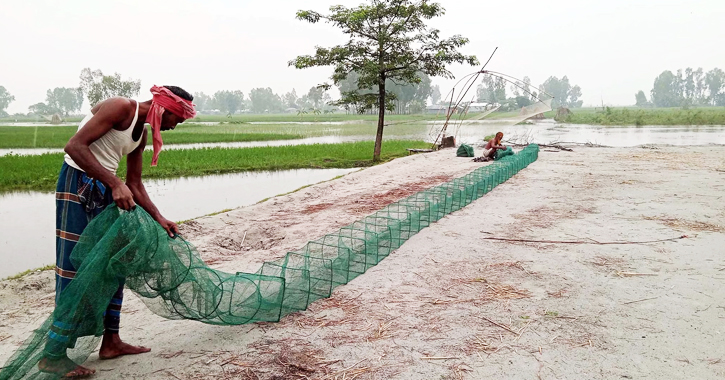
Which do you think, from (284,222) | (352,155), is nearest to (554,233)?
(284,222)

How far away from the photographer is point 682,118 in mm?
37438

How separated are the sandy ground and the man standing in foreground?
349 millimetres

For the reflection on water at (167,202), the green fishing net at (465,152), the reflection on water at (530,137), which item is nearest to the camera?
the reflection on water at (167,202)

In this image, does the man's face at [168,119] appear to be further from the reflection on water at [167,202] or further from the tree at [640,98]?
the tree at [640,98]

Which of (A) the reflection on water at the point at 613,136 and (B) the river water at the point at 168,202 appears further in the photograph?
(A) the reflection on water at the point at 613,136

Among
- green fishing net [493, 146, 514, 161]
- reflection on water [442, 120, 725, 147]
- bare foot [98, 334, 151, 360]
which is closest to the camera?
bare foot [98, 334, 151, 360]

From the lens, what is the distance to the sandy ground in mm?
2498

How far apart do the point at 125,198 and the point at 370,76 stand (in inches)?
445

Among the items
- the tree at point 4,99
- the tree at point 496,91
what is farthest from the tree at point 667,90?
the tree at point 4,99

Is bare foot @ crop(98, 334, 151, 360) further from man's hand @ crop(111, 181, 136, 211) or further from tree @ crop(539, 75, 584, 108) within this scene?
tree @ crop(539, 75, 584, 108)

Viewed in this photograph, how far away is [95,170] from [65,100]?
111164mm

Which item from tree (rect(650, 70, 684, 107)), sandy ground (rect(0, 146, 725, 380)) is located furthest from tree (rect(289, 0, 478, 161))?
tree (rect(650, 70, 684, 107))

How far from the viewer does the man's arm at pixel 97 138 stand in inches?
84.7

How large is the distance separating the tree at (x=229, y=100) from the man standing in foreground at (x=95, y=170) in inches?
4138
